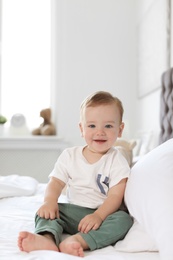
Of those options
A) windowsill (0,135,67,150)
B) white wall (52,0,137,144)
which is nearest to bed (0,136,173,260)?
windowsill (0,135,67,150)

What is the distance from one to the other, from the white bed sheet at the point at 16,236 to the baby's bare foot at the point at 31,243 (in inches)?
0.6

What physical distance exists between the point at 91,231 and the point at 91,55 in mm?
3398

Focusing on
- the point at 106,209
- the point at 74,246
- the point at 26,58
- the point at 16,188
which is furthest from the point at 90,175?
the point at 26,58

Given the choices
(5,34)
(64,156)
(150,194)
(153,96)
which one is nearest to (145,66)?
(153,96)

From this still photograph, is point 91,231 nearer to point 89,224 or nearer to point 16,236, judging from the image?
point 89,224

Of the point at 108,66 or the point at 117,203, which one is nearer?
the point at 117,203

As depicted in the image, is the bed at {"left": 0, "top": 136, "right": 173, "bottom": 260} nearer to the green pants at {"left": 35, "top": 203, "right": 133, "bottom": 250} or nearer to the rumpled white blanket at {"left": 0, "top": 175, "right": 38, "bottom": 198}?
the green pants at {"left": 35, "top": 203, "right": 133, "bottom": 250}

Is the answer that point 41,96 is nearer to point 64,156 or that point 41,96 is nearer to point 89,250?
point 64,156

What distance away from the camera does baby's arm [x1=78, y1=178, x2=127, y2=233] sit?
1306 mm

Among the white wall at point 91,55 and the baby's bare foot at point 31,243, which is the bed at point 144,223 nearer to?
the baby's bare foot at point 31,243

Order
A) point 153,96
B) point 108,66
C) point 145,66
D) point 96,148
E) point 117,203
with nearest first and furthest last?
point 117,203 → point 96,148 → point 153,96 → point 145,66 → point 108,66

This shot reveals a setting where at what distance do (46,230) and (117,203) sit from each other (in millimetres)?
296

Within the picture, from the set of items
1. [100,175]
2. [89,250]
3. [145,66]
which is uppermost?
[145,66]

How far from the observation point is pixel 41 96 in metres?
4.67
